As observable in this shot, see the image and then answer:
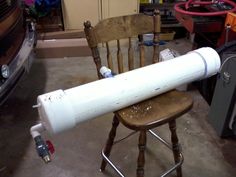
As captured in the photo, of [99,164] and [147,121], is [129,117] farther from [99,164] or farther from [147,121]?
[99,164]

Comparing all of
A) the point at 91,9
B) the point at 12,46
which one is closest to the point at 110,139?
the point at 12,46

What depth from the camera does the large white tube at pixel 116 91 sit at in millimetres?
840

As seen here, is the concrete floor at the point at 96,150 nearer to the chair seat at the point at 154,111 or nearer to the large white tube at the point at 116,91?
the chair seat at the point at 154,111

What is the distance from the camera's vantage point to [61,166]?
1558 mm

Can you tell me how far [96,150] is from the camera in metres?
1.68

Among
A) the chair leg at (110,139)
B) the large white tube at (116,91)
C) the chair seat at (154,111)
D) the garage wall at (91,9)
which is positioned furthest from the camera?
the garage wall at (91,9)

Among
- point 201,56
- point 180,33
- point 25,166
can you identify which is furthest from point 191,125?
point 180,33

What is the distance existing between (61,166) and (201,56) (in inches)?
42.0

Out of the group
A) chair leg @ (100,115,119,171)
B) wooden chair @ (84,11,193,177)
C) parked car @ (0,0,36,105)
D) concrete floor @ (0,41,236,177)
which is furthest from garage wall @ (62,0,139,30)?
chair leg @ (100,115,119,171)

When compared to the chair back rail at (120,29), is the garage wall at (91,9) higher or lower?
lower

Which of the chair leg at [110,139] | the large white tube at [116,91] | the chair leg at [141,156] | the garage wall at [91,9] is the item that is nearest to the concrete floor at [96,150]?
the chair leg at [110,139]

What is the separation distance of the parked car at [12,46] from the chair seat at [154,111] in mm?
800

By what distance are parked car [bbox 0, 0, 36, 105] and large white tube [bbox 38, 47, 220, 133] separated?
29.2 inches

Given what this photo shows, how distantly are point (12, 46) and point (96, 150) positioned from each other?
98 cm
